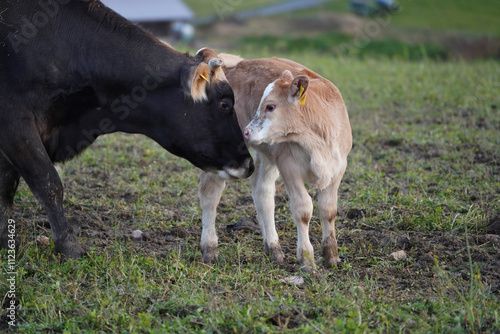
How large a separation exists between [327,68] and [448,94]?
116 inches

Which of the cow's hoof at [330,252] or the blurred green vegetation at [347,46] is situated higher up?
the cow's hoof at [330,252]

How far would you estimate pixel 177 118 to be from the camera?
17.7 feet

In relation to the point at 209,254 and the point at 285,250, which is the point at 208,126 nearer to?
the point at 209,254

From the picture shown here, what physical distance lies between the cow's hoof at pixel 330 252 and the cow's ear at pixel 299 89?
1.17 meters

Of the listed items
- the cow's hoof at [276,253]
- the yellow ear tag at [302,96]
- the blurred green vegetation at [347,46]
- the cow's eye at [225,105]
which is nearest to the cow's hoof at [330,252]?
the cow's hoof at [276,253]

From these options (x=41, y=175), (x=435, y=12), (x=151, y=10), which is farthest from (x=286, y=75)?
(x=435, y=12)

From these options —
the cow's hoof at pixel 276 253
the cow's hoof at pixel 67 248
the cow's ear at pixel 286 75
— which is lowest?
the cow's hoof at pixel 276 253

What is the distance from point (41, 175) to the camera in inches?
206

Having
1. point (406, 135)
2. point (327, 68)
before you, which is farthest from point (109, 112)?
point (327, 68)

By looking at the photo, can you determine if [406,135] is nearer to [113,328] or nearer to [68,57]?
[68,57]

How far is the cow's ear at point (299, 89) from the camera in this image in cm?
510

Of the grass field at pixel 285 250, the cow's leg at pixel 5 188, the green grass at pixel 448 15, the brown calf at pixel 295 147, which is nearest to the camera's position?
the grass field at pixel 285 250

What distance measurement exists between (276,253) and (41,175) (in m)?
2.03

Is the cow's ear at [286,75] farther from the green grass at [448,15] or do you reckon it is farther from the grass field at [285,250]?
the green grass at [448,15]
